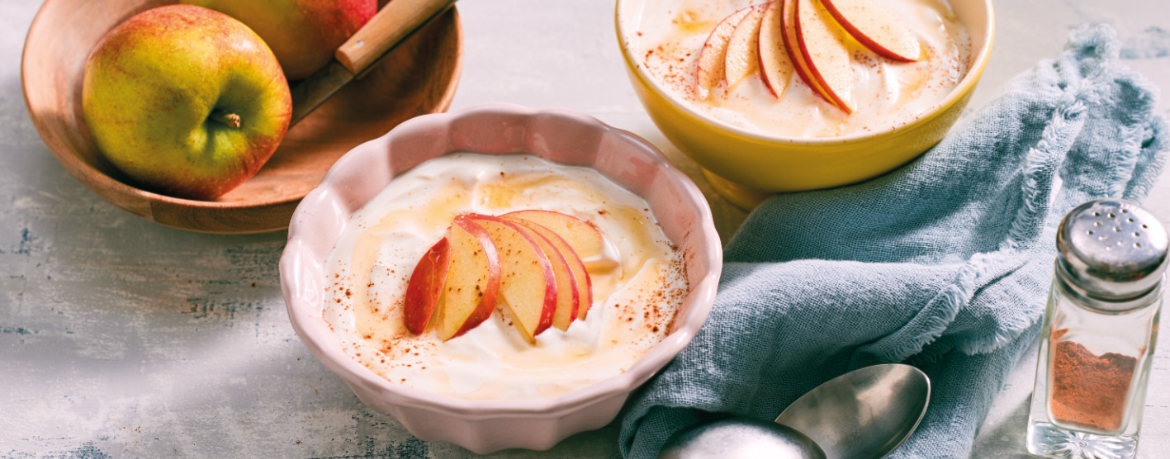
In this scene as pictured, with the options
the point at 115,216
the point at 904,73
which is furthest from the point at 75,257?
the point at 904,73

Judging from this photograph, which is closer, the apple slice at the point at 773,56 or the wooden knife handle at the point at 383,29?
the apple slice at the point at 773,56

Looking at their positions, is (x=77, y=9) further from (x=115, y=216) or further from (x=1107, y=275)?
(x=1107, y=275)

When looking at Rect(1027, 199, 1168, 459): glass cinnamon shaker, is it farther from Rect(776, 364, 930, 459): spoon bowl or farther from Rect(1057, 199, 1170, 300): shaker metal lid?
Rect(776, 364, 930, 459): spoon bowl

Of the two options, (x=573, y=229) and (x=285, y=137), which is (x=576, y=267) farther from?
(x=285, y=137)

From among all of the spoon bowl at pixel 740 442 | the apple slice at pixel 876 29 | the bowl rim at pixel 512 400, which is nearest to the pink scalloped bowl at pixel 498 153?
the bowl rim at pixel 512 400

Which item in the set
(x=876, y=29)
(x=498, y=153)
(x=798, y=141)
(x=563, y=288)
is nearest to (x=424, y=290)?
(x=563, y=288)

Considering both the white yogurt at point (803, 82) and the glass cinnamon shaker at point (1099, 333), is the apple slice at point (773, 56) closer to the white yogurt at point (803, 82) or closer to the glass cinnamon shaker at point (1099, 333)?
the white yogurt at point (803, 82)
